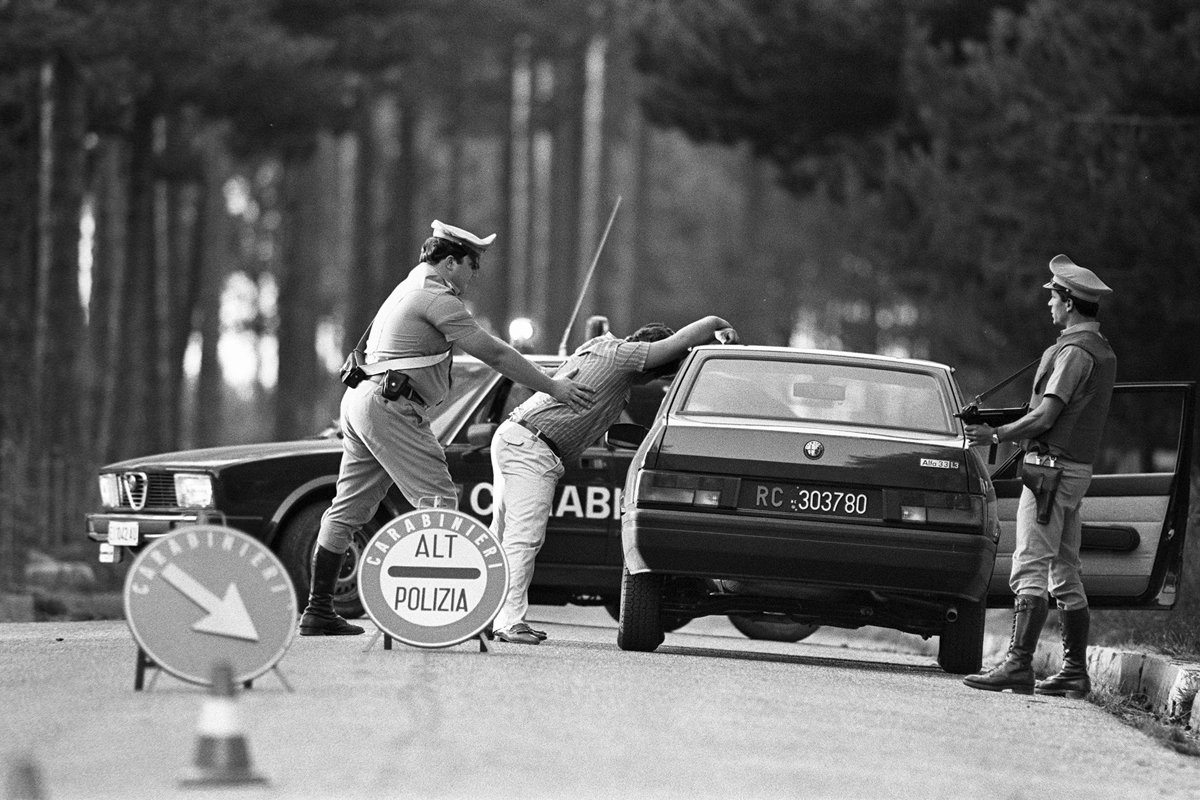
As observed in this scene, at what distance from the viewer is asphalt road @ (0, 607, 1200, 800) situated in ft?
22.9

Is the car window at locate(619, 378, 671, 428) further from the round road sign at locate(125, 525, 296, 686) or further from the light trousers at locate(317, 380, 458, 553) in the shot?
the round road sign at locate(125, 525, 296, 686)

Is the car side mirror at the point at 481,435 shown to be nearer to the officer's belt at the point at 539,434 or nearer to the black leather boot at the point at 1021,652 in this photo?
the officer's belt at the point at 539,434

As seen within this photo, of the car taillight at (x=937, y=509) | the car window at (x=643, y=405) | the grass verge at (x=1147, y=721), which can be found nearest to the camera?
the grass verge at (x=1147, y=721)

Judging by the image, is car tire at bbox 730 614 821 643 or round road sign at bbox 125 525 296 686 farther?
car tire at bbox 730 614 821 643

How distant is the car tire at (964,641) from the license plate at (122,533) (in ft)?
14.8

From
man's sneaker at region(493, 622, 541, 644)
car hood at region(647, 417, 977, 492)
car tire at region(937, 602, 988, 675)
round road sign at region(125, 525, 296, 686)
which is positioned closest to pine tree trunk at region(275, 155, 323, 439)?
man's sneaker at region(493, 622, 541, 644)

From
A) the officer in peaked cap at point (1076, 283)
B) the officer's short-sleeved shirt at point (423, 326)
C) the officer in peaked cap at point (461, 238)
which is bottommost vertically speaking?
the officer's short-sleeved shirt at point (423, 326)

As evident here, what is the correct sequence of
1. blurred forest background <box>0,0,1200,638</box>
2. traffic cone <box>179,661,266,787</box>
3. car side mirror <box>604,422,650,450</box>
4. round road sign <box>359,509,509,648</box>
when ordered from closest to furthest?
traffic cone <box>179,661,266,787</box>
round road sign <box>359,509,509,648</box>
car side mirror <box>604,422,650,450</box>
blurred forest background <box>0,0,1200,638</box>

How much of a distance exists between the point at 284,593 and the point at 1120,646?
19.9ft

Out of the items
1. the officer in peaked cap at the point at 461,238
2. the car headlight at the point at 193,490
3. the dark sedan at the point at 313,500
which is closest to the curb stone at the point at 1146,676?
the dark sedan at the point at 313,500

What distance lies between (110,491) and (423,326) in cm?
337

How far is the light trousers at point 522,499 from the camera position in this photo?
1155cm

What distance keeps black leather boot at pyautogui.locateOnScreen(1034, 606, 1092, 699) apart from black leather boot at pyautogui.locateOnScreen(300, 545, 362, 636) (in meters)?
3.46

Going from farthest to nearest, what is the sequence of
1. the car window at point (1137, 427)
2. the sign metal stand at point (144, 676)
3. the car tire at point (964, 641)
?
the car window at point (1137, 427) → the car tire at point (964, 641) → the sign metal stand at point (144, 676)
